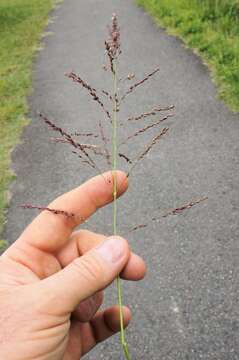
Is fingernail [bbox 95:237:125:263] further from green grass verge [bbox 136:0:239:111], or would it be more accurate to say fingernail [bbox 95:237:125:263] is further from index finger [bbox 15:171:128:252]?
green grass verge [bbox 136:0:239:111]

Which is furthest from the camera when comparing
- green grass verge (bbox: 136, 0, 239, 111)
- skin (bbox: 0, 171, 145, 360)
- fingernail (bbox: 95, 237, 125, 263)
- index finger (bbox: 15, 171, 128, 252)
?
green grass verge (bbox: 136, 0, 239, 111)

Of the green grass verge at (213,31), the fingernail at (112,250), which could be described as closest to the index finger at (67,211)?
the fingernail at (112,250)

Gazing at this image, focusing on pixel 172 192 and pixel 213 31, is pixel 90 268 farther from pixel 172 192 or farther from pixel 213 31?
pixel 213 31

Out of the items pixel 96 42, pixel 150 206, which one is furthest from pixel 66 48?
pixel 150 206

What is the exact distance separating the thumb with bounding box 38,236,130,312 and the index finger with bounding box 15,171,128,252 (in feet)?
1.20

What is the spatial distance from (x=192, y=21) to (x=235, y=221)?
6673 mm

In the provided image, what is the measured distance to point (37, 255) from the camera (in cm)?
233

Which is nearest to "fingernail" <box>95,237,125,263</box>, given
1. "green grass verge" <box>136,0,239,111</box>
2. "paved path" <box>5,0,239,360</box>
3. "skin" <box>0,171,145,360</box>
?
"skin" <box>0,171,145,360</box>

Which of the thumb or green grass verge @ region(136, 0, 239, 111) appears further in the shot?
green grass verge @ region(136, 0, 239, 111)

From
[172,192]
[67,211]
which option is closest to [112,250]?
[67,211]

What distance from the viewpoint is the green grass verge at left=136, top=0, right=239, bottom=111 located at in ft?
24.2

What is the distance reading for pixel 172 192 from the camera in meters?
5.27

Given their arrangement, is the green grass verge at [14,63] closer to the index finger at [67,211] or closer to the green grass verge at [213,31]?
the index finger at [67,211]

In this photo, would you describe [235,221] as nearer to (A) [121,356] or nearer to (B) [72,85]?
(A) [121,356]
